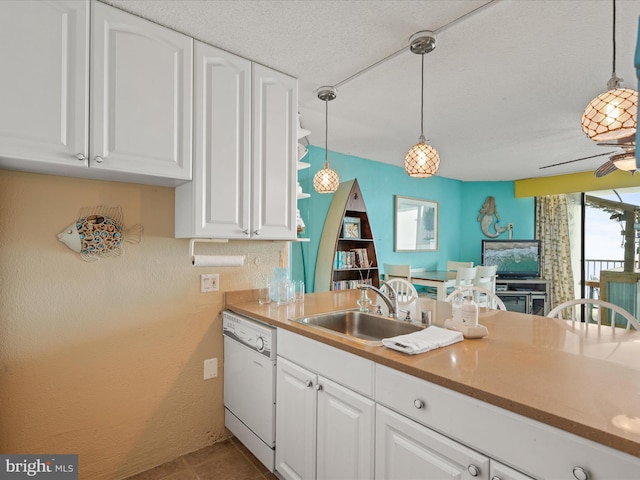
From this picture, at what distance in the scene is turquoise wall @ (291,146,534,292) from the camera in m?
3.89

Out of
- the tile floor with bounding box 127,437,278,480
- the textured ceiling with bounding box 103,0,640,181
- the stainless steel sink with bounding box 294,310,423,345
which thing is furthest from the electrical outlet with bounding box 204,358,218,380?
the textured ceiling with bounding box 103,0,640,181

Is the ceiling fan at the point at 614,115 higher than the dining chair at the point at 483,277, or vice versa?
the ceiling fan at the point at 614,115

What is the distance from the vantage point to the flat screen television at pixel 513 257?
17.7 ft

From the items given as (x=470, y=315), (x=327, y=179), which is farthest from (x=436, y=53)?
(x=470, y=315)

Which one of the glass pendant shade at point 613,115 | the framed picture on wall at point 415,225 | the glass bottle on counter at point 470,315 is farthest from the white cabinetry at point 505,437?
the framed picture on wall at point 415,225

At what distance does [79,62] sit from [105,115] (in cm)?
22

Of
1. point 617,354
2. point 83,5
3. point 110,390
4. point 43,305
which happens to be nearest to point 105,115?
point 83,5

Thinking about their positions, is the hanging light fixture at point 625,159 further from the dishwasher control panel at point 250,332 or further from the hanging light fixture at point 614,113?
the dishwasher control panel at point 250,332

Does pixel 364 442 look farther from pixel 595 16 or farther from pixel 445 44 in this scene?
pixel 595 16

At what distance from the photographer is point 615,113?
154 centimetres

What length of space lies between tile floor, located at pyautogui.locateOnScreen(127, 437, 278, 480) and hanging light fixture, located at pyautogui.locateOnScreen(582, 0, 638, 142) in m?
2.39

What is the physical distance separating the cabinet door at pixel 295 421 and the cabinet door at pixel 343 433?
0.05m

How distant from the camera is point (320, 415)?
1.47 metres

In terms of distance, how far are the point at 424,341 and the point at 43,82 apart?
1806 millimetres
